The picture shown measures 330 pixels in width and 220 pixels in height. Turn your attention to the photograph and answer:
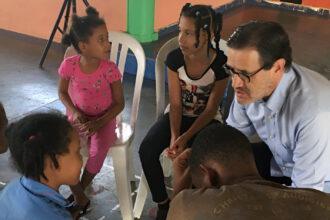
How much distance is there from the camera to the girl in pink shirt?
2078 millimetres

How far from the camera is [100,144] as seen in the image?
206 cm

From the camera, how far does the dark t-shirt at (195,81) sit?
6.89ft

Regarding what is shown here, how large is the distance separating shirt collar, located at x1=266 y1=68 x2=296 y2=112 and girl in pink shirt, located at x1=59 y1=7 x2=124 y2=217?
2.63ft

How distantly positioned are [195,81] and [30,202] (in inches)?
40.9

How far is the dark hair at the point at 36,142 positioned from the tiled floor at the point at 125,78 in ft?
2.89

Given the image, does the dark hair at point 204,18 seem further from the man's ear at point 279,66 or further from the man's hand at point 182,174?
the man's hand at point 182,174

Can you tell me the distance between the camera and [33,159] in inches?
53.9

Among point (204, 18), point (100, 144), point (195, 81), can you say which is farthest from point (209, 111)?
point (100, 144)

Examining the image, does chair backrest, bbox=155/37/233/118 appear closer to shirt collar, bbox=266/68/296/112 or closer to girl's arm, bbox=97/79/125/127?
girl's arm, bbox=97/79/125/127

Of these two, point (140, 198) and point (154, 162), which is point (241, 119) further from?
point (140, 198)

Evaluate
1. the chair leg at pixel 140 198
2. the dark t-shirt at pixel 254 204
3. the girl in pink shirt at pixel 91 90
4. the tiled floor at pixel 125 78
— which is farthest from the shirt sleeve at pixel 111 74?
the dark t-shirt at pixel 254 204

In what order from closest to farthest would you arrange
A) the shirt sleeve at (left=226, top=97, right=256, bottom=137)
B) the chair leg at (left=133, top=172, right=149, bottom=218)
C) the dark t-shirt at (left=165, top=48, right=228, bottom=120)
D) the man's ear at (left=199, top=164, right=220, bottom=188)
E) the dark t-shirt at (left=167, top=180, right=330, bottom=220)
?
the dark t-shirt at (left=167, top=180, right=330, bottom=220), the man's ear at (left=199, top=164, right=220, bottom=188), the shirt sleeve at (left=226, top=97, right=256, bottom=137), the dark t-shirt at (left=165, top=48, right=228, bottom=120), the chair leg at (left=133, top=172, right=149, bottom=218)

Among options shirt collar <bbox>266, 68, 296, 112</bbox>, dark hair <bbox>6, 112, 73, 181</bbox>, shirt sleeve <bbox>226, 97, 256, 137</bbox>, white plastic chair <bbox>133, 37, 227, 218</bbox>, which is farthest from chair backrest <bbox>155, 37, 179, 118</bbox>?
dark hair <bbox>6, 112, 73, 181</bbox>

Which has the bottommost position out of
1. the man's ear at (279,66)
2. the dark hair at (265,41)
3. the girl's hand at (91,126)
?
the girl's hand at (91,126)
